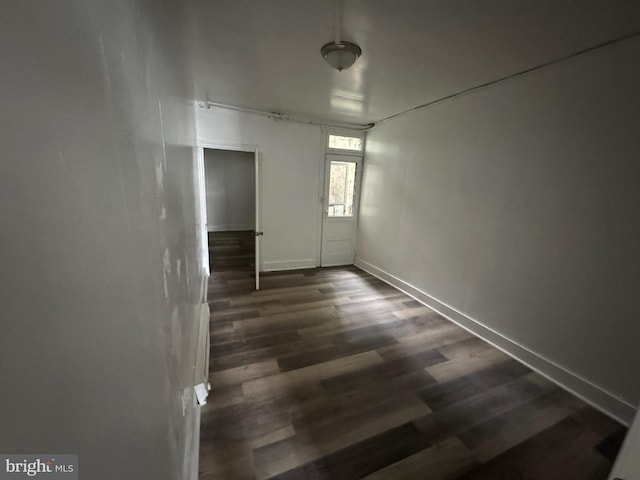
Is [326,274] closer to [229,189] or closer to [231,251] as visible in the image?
[231,251]

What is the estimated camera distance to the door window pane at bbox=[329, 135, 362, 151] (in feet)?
13.8

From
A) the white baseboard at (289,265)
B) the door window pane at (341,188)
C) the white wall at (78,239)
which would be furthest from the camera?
the door window pane at (341,188)

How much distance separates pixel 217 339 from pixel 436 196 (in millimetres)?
3038

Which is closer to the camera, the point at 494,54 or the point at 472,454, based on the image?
the point at 472,454

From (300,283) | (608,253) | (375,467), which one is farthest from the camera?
(300,283)

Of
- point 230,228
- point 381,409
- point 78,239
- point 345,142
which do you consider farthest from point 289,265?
point 78,239

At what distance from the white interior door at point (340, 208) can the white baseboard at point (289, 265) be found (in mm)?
243

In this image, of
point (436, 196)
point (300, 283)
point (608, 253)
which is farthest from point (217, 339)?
point (608, 253)

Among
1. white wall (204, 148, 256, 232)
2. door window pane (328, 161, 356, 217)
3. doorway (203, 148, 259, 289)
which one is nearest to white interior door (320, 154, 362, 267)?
door window pane (328, 161, 356, 217)

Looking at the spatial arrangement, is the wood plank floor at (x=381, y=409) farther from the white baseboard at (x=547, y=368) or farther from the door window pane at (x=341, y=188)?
the door window pane at (x=341, y=188)

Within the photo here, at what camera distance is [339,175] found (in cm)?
439

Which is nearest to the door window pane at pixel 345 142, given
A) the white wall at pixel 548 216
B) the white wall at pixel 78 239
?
the white wall at pixel 548 216

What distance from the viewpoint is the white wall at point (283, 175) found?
11.7 feet

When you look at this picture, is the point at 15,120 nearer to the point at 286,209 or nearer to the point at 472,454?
the point at 472,454
